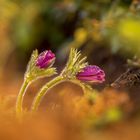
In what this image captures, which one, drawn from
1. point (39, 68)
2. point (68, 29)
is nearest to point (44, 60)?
point (39, 68)

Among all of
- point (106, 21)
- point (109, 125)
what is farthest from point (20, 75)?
point (109, 125)

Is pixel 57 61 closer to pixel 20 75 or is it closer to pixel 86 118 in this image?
pixel 20 75

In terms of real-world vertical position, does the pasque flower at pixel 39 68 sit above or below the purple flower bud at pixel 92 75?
above

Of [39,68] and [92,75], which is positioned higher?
[39,68]

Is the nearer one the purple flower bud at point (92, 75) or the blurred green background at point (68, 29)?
the purple flower bud at point (92, 75)

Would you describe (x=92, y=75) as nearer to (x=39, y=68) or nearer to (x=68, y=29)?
(x=39, y=68)

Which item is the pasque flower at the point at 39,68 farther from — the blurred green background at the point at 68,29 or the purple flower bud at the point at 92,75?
the blurred green background at the point at 68,29

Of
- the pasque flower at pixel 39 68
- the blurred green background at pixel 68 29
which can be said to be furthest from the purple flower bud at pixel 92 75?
the blurred green background at pixel 68 29

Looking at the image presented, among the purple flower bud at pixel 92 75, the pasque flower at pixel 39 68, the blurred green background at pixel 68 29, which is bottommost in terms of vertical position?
the purple flower bud at pixel 92 75
